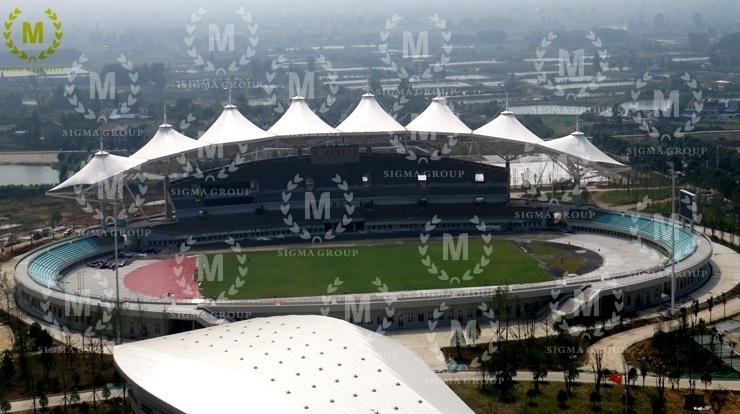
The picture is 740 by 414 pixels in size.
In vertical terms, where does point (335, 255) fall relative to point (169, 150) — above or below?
below

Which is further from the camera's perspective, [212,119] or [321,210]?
[212,119]

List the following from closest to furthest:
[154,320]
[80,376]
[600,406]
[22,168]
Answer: [600,406]
[80,376]
[154,320]
[22,168]

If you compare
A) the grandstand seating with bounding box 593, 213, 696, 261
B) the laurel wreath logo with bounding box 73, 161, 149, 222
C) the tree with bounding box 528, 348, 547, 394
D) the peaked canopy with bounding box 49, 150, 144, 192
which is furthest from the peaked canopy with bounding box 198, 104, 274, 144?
the tree with bounding box 528, 348, 547, 394

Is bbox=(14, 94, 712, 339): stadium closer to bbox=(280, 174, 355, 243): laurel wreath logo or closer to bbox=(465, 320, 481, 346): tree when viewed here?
bbox=(280, 174, 355, 243): laurel wreath logo

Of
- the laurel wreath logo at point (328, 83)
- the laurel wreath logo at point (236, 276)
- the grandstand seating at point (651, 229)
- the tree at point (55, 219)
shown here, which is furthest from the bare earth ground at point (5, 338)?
the laurel wreath logo at point (328, 83)

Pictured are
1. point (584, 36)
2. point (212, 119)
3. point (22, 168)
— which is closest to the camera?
point (22, 168)

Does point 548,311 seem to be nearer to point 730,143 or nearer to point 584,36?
point 730,143

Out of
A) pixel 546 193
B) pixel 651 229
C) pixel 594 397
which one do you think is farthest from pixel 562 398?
pixel 546 193

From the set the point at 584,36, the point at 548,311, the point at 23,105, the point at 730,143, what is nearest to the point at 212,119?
the point at 23,105

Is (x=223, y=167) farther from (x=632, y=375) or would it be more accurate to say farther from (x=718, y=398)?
(x=718, y=398)
